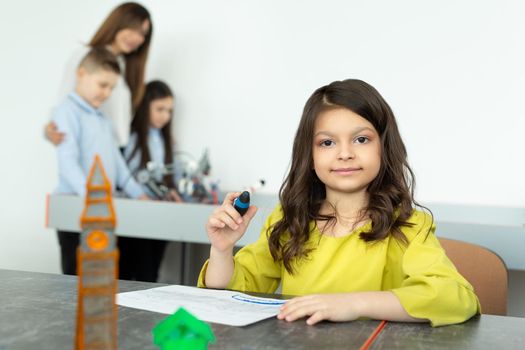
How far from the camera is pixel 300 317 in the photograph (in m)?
0.85

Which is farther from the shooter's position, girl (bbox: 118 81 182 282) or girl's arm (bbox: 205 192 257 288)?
girl (bbox: 118 81 182 282)

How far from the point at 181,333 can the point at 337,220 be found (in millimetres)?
730

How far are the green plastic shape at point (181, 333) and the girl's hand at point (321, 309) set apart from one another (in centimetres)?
30

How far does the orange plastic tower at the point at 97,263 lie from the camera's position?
20.2 inches

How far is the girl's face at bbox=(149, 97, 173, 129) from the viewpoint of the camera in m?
2.96

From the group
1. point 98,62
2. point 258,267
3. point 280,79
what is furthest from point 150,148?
point 258,267

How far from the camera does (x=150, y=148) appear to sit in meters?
2.99

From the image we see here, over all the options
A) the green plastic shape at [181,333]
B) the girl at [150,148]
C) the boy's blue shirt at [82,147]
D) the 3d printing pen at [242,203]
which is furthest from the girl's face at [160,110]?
the green plastic shape at [181,333]

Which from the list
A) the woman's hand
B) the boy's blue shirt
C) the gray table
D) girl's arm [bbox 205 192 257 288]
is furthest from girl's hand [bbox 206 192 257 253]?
the woman's hand

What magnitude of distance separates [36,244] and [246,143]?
4.04 feet

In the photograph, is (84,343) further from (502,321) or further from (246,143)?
(246,143)

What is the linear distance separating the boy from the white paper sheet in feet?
5.02

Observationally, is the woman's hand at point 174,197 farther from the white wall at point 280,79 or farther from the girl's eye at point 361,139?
the girl's eye at point 361,139

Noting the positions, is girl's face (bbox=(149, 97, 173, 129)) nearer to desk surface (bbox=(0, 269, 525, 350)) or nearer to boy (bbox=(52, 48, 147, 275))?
boy (bbox=(52, 48, 147, 275))
